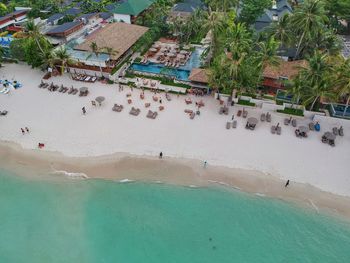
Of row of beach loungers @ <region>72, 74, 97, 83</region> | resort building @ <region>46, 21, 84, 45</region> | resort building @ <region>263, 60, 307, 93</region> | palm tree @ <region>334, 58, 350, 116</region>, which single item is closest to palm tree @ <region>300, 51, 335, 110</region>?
palm tree @ <region>334, 58, 350, 116</region>

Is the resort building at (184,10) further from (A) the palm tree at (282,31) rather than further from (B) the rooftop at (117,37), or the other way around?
(A) the palm tree at (282,31)

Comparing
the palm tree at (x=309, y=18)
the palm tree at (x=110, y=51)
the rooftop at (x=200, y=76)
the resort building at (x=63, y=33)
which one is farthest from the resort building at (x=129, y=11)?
the palm tree at (x=309, y=18)

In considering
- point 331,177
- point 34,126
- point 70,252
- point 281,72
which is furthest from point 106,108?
point 331,177

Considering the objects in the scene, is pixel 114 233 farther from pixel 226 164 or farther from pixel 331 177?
pixel 331 177

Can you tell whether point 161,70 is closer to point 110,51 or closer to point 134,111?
point 110,51

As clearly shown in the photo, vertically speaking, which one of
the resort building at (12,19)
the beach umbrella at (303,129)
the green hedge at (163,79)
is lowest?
the green hedge at (163,79)

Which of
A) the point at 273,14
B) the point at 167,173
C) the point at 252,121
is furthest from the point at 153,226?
the point at 273,14
